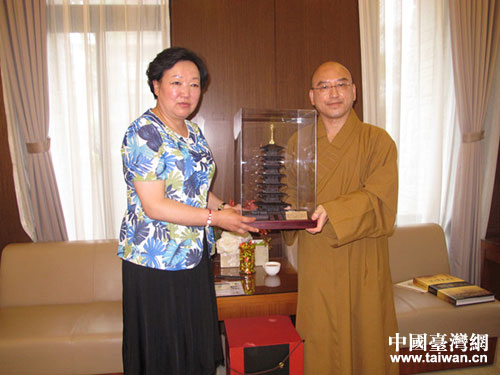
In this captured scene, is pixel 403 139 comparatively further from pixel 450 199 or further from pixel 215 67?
pixel 215 67

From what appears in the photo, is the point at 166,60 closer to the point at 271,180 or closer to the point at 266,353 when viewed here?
the point at 271,180

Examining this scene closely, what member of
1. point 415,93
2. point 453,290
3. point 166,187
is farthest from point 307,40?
point 453,290

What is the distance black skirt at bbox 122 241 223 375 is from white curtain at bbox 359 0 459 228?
182 centimetres

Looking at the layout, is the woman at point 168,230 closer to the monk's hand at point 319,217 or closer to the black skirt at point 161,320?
the black skirt at point 161,320

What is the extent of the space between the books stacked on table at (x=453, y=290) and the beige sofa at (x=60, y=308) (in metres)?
1.79

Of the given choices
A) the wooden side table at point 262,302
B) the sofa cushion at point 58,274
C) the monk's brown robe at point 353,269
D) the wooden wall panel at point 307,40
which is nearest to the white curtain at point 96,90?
the sofa cushion at point 58,274

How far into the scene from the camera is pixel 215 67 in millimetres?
2361

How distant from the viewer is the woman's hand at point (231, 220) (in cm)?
130

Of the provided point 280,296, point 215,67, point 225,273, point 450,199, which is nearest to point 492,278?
point 450,199

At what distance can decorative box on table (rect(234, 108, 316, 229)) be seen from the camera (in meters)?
1.55

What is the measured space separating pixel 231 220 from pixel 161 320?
1.44ft

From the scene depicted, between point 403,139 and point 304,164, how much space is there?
56.7 inches

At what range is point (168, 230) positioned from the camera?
127 cm

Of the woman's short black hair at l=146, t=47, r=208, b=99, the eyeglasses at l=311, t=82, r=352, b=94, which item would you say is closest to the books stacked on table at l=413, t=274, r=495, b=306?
the eyeglasses at l=311, t=82, r=352, b=94
